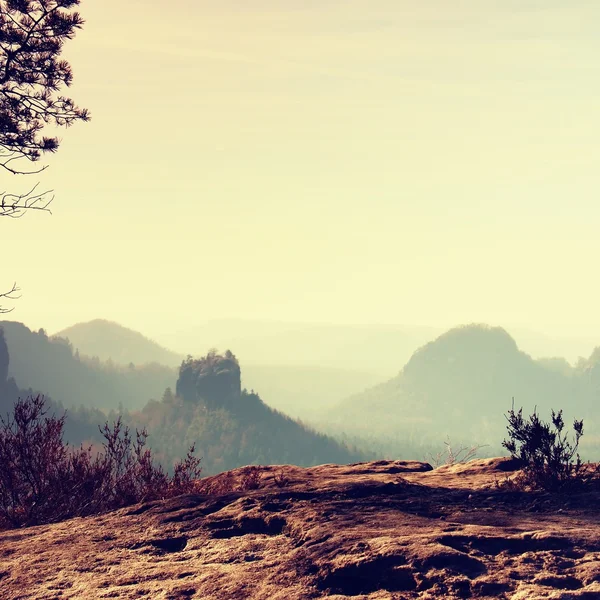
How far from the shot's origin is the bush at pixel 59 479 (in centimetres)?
1261

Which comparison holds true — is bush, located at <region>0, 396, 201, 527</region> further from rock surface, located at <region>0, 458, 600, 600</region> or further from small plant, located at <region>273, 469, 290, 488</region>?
rock surface, located at <region>0, 458, 600, 600</region>

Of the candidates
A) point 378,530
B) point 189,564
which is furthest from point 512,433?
point 189,564

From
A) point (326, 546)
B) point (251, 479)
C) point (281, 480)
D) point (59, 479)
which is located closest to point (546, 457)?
point (281, 480)

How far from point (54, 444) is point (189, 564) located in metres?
6.73

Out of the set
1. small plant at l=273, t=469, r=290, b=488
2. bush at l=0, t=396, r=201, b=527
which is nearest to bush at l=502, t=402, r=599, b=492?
small plant at l=273, t=469, r=290, b=488

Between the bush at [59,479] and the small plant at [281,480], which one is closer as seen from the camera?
the small plant at [281,480]

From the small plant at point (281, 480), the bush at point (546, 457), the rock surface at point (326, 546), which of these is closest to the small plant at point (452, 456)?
the bush at point (546, 457)

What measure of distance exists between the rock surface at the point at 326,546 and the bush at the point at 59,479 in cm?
193

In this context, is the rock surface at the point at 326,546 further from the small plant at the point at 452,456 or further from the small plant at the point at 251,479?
the small plant at the point at 452,456

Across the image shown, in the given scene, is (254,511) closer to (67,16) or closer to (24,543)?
(24,543)

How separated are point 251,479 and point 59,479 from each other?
3.93 m

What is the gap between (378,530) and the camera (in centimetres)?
862

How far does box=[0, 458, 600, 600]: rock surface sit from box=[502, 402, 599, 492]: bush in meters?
0.45

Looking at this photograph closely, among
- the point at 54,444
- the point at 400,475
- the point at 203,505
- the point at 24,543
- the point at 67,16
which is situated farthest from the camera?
the point at 67,16
